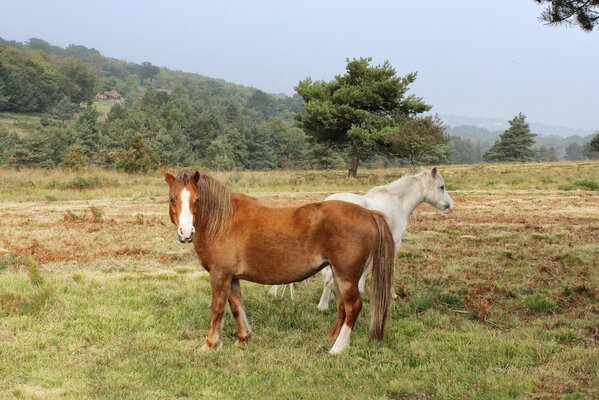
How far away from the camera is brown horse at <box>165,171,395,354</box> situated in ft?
17.9

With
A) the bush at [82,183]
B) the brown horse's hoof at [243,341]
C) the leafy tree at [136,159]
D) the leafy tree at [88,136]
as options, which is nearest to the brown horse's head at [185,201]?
the brown horse's hoof at [243,341]

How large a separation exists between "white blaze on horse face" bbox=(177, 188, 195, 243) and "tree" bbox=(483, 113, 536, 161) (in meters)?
82.0

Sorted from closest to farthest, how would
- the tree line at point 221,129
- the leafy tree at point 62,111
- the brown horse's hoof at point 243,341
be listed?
the brown horse's hoof at point 243,341 → the tree line at point 221,129 → the leafy tree at point 62,111

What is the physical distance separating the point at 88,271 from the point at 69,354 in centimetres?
385

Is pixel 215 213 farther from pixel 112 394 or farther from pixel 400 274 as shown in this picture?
pixel 400 274

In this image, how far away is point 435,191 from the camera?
29.5 feet

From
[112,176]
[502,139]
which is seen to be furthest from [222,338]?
[502,139]

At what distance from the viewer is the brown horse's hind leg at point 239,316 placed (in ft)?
19.1

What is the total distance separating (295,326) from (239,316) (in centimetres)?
94

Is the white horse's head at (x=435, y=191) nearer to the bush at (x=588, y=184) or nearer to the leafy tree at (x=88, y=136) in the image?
the bush at (x=588, y=184)

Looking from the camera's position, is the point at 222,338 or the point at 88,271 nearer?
the point at 222,338

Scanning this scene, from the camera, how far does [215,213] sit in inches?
224

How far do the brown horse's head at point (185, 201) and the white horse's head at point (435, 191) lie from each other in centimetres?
Result: 485

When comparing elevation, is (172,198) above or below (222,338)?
above
